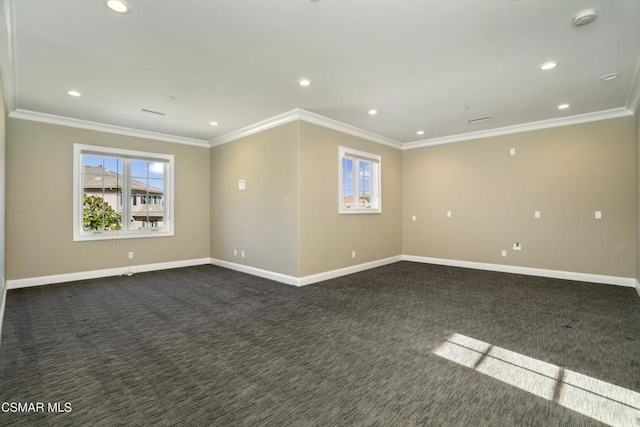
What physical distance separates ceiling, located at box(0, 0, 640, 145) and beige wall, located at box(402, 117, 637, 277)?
2.20ft

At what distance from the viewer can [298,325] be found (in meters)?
3.36

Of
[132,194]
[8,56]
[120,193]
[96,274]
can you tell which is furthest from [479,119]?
[96,274]

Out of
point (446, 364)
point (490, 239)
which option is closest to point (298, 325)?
point (446, 364)

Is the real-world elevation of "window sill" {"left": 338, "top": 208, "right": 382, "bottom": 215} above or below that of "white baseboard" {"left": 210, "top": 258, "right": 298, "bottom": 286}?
above

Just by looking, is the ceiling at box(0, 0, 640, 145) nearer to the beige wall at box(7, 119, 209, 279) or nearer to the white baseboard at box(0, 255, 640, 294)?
the beige wall at box(7, 119, 209, 279)

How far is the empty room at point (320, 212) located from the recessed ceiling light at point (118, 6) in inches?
0.6

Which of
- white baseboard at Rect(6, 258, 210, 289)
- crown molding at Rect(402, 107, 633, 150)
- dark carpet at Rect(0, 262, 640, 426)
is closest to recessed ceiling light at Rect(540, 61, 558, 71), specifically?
crown molding at Rect(402, 107, 633, 150)

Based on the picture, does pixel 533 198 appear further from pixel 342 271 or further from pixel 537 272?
pixel 342 271

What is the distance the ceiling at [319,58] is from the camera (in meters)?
2.48

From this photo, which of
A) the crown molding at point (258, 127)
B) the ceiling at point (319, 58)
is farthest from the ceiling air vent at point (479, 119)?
the crown molding at point (258, 127)

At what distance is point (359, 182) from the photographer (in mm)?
6531

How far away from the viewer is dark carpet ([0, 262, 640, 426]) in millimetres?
1929

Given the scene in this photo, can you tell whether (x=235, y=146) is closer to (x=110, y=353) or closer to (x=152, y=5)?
(x=152, y=5)

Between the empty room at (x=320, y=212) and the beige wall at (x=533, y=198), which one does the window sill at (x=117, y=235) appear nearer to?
the empty room at (x=320, y=212)
